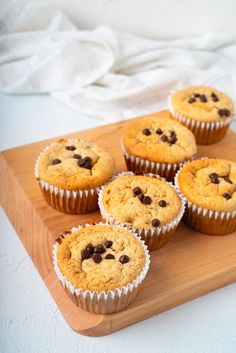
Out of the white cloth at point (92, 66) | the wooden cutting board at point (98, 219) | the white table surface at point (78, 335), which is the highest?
the white cloth at point (92, 66)

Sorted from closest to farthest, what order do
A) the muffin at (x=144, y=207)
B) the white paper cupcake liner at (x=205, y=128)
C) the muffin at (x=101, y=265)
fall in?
1. the muffin at (x=101, y=265)
2. the muffin at (x=144, y=207)
3. the white paper cupcake liner at (x=205, y=128)

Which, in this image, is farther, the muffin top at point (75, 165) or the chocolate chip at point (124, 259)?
the muffin top at point (75, 165)

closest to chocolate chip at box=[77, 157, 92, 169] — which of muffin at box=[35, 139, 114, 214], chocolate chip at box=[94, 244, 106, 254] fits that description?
muffin at box=[35, 139, 114, 214]

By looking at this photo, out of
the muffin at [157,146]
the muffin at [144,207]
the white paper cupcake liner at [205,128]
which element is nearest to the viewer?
the muffin at [144,207]

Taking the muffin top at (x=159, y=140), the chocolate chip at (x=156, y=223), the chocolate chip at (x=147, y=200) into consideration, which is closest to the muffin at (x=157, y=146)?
the muffin top at (x=159, y=140)

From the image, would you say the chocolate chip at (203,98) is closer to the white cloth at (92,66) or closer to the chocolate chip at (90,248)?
the white cloth at (92,66)

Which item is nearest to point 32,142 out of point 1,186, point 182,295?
point 1,186

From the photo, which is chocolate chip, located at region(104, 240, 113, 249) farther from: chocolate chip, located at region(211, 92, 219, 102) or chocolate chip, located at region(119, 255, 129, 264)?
chocolate chip, located at region(211, 92, 219, 102)
